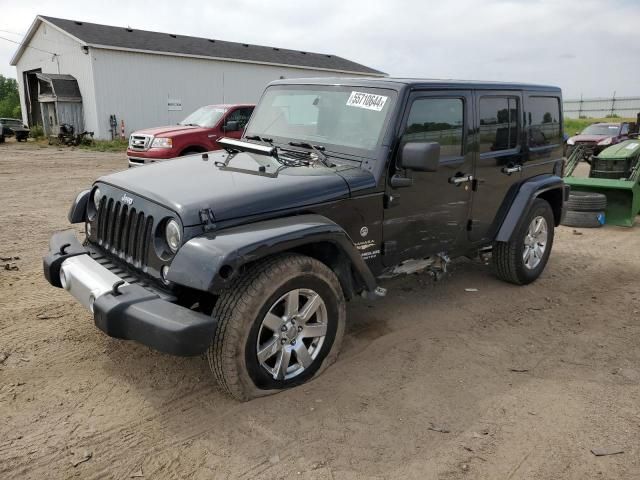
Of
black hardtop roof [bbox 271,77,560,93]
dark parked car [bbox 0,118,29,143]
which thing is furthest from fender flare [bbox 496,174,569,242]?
dark parked car [bbox 0,118,29,143]

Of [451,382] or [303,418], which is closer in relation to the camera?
[303,418]

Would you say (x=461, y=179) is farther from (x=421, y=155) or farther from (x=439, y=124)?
(x=421, y=155)

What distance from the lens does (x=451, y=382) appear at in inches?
140

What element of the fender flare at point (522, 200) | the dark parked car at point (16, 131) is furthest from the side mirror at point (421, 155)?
the dark parked car at point (16, 131)

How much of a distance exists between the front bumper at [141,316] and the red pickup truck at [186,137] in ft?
25.3

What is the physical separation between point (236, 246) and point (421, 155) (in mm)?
1498

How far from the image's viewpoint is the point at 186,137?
36.4ft

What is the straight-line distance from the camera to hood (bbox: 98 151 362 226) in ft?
10.1

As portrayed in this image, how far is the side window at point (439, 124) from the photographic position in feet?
12.9

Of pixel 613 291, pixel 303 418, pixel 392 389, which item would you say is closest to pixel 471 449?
pixel 392 389

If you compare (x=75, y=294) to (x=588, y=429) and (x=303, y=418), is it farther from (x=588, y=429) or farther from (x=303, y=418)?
(x=588, y=429)

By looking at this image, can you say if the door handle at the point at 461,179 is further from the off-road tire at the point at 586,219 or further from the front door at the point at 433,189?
the off-road tire at the point at 586,219

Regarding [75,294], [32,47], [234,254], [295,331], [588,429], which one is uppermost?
[32,47]

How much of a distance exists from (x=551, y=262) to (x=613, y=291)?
1.02 meters
